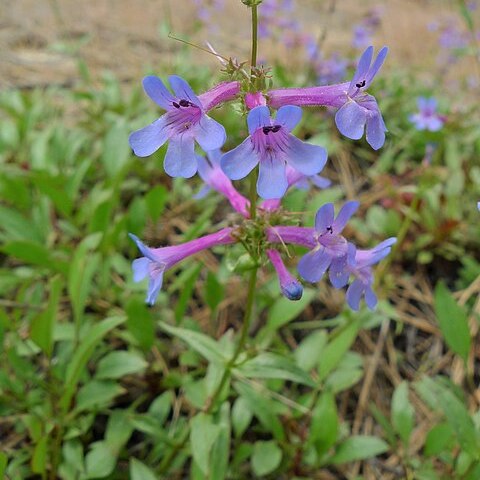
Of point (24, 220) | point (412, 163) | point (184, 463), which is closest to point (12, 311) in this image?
point (24, 220)

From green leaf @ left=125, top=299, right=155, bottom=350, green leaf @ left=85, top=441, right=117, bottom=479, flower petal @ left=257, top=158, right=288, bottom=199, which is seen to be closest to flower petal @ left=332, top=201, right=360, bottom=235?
flower petal @ left=257, top=158, right=288, bottom=199

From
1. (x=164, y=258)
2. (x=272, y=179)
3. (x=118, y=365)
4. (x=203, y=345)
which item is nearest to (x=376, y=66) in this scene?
(x=272, y=179)

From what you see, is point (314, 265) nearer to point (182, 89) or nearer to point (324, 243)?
point (324, 243)

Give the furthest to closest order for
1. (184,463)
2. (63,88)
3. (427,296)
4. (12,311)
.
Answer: (63,88)
(427,296)
(12,311)
(184,463)

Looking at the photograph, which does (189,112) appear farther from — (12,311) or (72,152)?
(72,152)

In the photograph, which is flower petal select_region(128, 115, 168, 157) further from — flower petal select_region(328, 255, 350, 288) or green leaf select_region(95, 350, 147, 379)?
green leaf select_region(95, 350, 147, 379)

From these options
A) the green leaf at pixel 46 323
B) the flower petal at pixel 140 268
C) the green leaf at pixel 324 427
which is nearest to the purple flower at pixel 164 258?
the flower petal at pixel 140 268

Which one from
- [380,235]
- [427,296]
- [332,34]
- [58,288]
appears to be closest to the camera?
[58,288]
